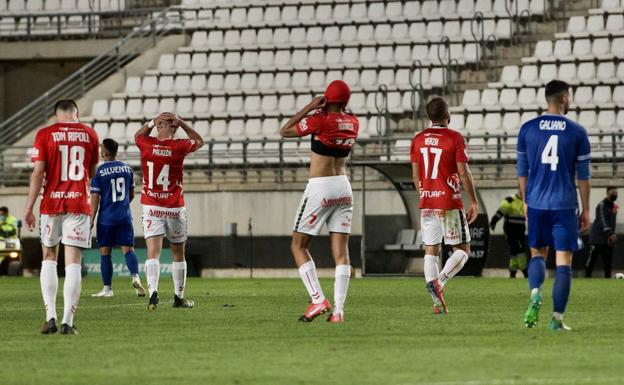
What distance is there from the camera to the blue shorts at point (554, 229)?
12219 millimetres

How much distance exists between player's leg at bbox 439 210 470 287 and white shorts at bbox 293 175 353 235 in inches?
78.0

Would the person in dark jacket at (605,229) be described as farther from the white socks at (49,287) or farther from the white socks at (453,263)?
the white socks at (49,287)

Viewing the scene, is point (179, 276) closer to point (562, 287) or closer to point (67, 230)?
point (67, 230)

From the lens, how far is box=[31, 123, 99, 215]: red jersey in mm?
12992

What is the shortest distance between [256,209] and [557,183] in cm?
1918

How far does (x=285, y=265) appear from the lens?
3083 cm

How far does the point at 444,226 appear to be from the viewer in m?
15.8

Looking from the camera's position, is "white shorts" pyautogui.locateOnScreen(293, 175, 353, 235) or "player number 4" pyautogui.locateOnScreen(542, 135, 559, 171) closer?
"player number 4" pyautogui.locateOnScreen(542, 135, 559, 171)

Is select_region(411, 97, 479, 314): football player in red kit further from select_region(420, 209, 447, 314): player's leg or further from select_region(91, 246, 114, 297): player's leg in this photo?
select_region(91, 246, 114, 297): player's leg

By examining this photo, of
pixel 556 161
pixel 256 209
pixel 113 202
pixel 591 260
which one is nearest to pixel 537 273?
pixel 556 161

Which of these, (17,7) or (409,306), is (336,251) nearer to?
(409,306)

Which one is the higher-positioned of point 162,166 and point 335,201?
point 162,166

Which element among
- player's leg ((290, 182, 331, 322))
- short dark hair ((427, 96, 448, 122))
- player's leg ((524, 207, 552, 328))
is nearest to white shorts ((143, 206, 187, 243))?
player's leg ((290, 182, 331, 322))

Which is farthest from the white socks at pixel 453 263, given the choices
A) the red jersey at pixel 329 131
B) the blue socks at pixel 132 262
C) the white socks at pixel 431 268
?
the blue socks at pixel 132 262
